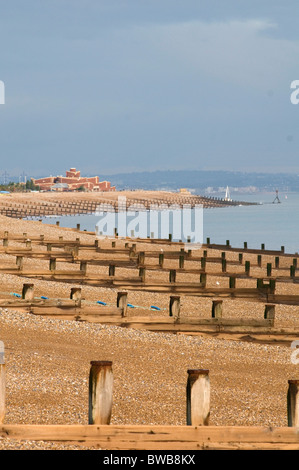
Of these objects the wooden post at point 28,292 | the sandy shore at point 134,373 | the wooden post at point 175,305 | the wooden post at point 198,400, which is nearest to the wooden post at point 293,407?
the wooden post at point 198,400

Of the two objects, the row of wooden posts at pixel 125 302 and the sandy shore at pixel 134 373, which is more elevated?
the row of wooden posts at pixel 125 302

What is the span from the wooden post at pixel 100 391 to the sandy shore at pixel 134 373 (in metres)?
0.55

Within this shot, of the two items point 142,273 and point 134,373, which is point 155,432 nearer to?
point 134,373

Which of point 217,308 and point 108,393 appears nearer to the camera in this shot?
point 108,393

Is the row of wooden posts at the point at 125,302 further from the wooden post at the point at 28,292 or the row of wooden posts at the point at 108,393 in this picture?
the row of wooden posts at the point at 108,393

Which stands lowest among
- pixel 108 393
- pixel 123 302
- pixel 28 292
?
pixel 108 393

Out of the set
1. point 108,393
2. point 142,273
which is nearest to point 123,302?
point 108,393

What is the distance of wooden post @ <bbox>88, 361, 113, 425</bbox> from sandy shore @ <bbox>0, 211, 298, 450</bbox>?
547mm

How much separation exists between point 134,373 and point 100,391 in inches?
186

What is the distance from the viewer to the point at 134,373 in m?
12.2

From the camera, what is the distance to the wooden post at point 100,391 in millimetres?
7574

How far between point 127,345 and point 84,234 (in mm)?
37631

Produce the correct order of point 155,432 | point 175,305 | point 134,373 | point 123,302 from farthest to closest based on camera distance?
point 175,305, point 123,302, point 134,373, point 155,432
